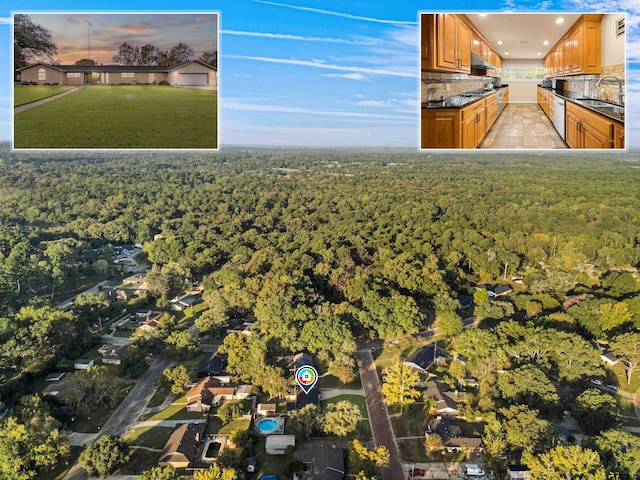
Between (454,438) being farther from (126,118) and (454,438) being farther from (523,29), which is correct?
(126,118)

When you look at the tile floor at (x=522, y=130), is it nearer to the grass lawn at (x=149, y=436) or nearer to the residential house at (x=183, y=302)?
the grass lawn at (x=149, y=436)

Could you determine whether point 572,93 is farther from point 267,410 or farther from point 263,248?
point 263,248

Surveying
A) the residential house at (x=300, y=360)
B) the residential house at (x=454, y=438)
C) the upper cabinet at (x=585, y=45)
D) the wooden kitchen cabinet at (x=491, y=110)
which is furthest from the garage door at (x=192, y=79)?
the residential house at (x=454, y=438)

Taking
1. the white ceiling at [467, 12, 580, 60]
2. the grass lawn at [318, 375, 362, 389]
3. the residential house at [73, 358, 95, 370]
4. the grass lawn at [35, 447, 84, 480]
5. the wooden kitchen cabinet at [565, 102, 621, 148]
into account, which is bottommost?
the grass lawn at [35, 447, 84, 480]

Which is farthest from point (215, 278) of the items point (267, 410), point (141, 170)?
point (141, 170)

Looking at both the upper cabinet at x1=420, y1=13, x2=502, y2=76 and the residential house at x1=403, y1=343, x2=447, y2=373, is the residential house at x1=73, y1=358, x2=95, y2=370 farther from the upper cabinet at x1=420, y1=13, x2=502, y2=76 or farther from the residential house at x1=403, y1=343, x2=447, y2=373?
the upper cabinet at x1=420, y1=13, x2=502, y2=76

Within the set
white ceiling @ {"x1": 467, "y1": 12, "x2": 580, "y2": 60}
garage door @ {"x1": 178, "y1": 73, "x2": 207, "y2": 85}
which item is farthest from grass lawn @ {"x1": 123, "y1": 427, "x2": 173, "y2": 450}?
white ceiling @ {"x1": 467, "y1": 12, "x2": 580, "y2": 60}
